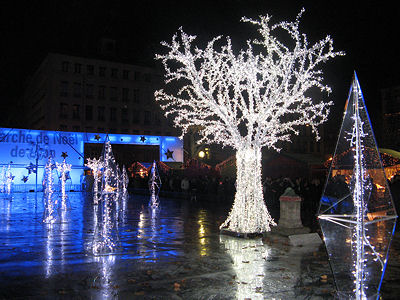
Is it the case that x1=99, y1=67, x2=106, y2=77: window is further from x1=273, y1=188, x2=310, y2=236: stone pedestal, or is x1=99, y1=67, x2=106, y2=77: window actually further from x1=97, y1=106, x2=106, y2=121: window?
x1=273, y1=188, x2=310, y2=236: stone pedestal

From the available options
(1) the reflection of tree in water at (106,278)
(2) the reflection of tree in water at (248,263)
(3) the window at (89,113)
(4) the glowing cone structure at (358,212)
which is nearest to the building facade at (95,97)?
(3) the window at (89,113)

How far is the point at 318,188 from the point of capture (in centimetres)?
1898

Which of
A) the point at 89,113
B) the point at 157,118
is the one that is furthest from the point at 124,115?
the point at 89,113

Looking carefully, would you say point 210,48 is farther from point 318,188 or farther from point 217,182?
point 217,182

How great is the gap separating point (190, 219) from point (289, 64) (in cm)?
764

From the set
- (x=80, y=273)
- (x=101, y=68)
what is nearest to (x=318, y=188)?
(x=80, y=273)

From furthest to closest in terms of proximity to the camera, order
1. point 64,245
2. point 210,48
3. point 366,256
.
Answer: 1. point 210,48
2. point 64,245
3. point 366,256

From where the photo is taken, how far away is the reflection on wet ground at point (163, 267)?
6.20 meters

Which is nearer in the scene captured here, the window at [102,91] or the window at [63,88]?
the window at [63,88]

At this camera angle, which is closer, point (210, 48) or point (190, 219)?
point (210, 48)

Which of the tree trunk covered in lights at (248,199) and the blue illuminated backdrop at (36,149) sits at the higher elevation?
the blue illuminated backdrop at (36,149)

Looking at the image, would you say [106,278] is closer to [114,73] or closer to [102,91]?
[102,91]

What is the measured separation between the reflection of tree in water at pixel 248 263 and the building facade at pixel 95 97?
4979cm

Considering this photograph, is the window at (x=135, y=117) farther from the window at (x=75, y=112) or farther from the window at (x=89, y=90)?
the window at (x=75, y=112)
